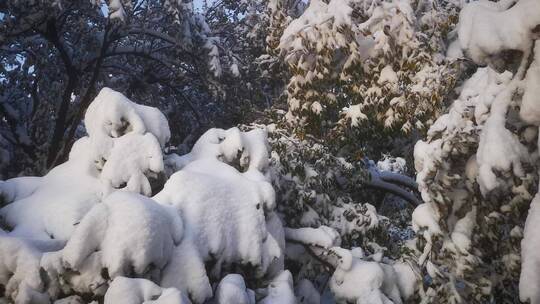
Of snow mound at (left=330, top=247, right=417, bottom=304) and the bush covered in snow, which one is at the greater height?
the bush covered in snow

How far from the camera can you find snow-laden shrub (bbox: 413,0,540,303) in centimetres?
270

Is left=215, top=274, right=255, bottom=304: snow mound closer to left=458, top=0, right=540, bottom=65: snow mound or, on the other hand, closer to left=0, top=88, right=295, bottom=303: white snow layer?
left=0, top=88, right=295, bottom=303: white snow layer

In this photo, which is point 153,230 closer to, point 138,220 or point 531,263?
point 138,220

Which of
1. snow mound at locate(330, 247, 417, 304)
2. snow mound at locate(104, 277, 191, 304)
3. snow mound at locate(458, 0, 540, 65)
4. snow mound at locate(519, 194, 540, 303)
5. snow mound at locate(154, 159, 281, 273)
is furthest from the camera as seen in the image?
snow mound at locate(330, 247, 417, 304)

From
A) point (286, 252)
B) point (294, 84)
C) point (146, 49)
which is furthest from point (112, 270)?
point (146, 49)

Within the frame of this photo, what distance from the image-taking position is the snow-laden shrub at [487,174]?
2.70 metres

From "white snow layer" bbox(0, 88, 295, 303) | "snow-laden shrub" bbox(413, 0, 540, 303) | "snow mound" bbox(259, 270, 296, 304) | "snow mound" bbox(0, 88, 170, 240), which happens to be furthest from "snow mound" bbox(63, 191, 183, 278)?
"snow-laden shrub" bbox(413, 0, 540, 303)

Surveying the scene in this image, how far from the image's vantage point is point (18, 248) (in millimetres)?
3688

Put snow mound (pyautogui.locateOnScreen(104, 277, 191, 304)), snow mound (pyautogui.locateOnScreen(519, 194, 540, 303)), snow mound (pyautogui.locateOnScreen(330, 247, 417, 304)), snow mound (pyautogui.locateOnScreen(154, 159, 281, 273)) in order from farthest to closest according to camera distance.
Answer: snow mound (pyautogui.locateOnScreen(330, 247, 417, 304)) < snow mound (pyautogui.locateOnScreen(154, 159, 281, 273)) < snow mound (pyautogui.locateOnScreen(104, 277, 191, 304)) < snow mound (pyautogui.locateOnScreen(519, 194, 540, 303))

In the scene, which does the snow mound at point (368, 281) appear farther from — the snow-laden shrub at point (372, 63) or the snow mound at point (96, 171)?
the snow mound at point (96, 171)

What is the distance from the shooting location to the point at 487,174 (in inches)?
123

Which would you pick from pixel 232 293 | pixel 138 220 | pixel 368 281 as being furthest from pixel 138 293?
pixel 368 281

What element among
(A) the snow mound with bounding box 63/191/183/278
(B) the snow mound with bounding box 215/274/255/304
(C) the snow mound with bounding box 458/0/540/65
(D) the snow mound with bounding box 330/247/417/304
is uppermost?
(C) the snow mound with bounding box 458/0/540/65

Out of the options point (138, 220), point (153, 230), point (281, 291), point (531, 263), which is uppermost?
point (138, 220)
